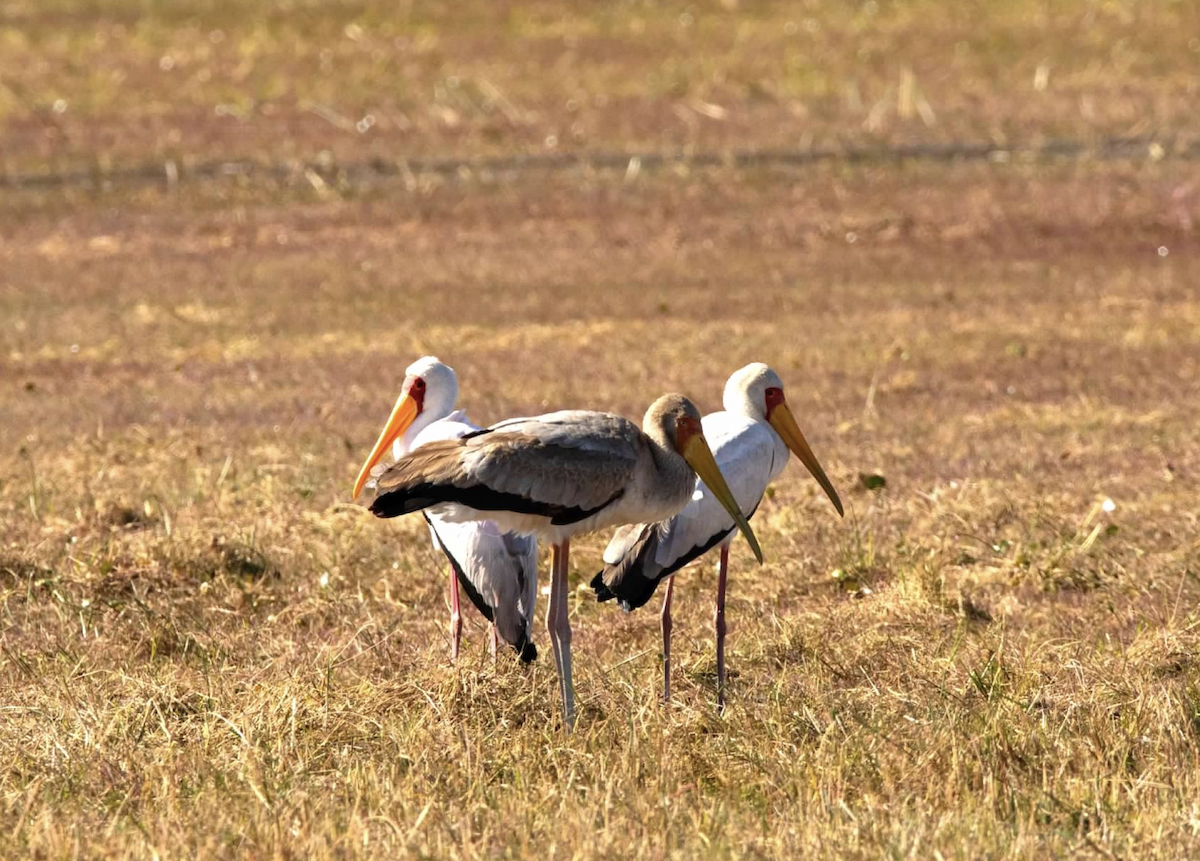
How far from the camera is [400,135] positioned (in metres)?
25.9

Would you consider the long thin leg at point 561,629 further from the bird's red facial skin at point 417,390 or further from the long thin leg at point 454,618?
the bird's red facial skin at point 417,390

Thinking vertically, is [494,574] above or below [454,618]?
above

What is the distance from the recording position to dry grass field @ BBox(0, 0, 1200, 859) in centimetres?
476

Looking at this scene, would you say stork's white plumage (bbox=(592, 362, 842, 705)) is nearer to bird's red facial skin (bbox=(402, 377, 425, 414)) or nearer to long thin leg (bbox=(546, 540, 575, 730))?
long thin leg (bbox=(546, 540, 575, 730))

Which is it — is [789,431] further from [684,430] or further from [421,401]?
[421,401]

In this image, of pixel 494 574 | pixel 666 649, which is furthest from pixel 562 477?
pixel 666 649

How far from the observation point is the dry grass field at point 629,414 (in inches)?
187

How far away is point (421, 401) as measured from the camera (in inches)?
314

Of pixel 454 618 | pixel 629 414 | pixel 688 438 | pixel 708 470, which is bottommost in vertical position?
pixel 629 414

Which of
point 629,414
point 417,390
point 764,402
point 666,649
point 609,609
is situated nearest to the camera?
point 666,649

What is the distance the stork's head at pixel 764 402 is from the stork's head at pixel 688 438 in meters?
1.08

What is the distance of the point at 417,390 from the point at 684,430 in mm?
2272

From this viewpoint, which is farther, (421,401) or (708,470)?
(421,401)

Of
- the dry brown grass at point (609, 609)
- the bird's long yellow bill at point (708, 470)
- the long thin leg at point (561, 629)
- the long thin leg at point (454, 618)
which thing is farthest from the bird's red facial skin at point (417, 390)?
the bird's long yellow bill at point (708, 470)
